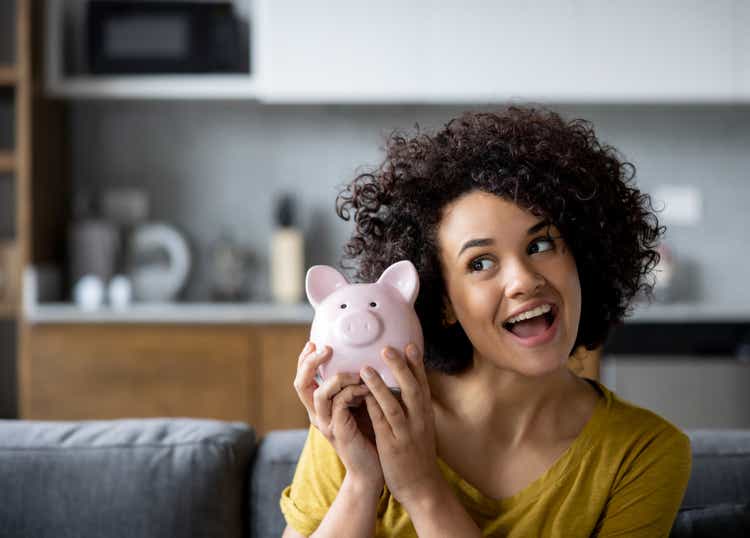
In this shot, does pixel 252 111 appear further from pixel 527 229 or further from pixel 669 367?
pixel 527 229

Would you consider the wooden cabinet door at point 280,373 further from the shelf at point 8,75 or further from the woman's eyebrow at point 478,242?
the woman's eyebrow at point 478,242

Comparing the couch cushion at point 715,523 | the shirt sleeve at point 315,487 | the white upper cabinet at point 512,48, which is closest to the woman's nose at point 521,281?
the shirt sleeve at point 315,487

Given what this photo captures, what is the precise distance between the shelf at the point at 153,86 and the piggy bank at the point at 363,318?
2.24m

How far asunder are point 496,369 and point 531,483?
0.16 metres

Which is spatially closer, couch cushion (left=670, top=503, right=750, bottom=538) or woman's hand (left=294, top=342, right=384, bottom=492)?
woman's hand (left=294, top=342, right=384, bottom=492)

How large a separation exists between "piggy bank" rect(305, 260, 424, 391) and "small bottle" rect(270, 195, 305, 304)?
87.9 inches

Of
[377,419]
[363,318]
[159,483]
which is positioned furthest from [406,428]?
[159,483]

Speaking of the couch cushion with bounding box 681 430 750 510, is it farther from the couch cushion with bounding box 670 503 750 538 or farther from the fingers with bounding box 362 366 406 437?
the fingers with bounding box 362 366 406 437

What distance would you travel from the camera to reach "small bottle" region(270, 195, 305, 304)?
A: 3.30 meters

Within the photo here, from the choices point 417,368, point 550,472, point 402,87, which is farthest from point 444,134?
point 402,87

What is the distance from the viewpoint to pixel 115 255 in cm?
345

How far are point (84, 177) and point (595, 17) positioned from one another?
6.70 feet

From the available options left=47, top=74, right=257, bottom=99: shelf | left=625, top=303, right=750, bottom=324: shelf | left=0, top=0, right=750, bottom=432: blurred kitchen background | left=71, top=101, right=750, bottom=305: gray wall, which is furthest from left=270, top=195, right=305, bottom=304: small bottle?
left=625, top=303, right=750, bottom=324: shelf

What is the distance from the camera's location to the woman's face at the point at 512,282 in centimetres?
107
